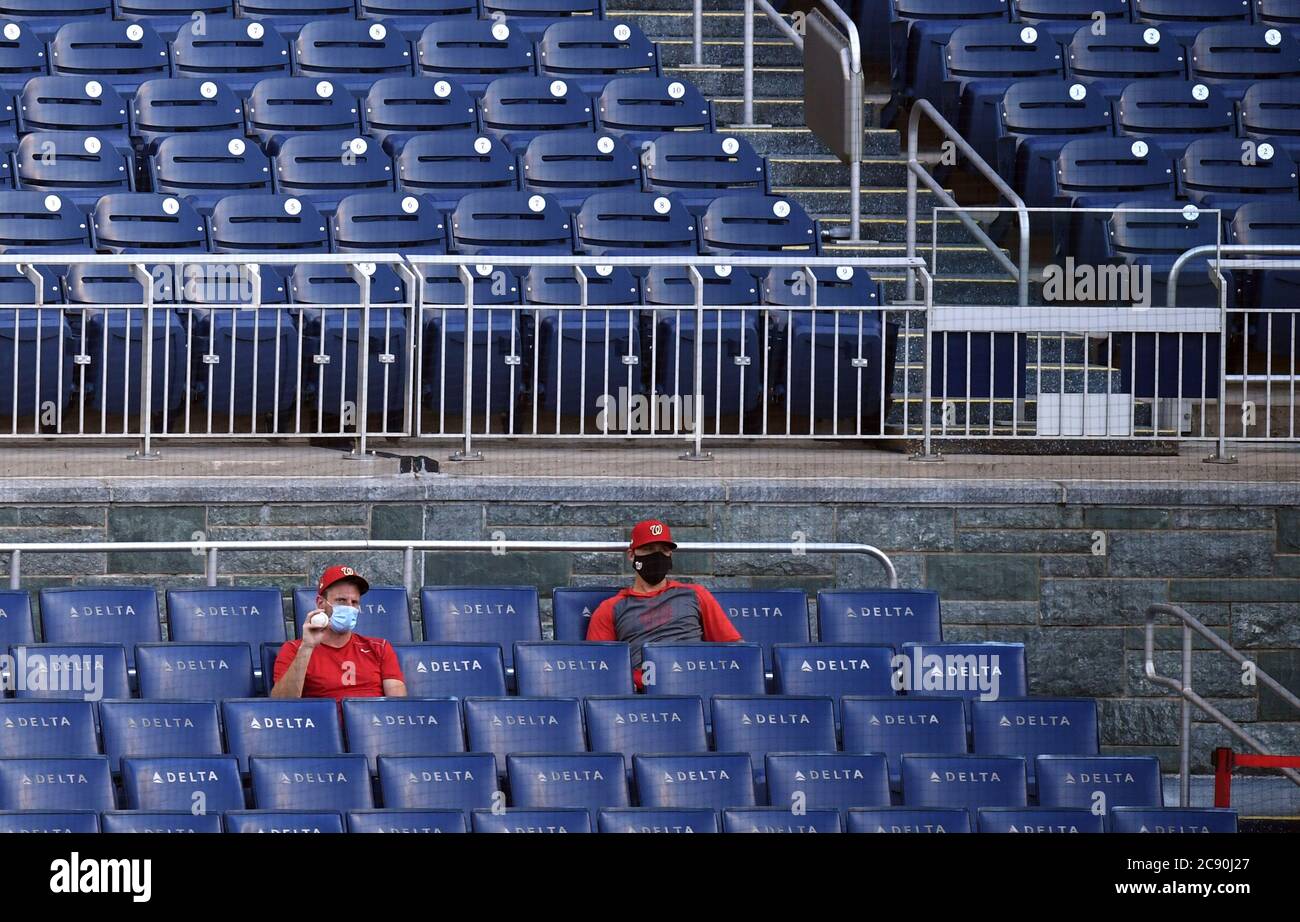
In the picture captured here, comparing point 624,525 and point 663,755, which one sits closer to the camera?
point 663,755

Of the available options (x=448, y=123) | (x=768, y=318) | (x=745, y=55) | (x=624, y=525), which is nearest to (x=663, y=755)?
(x=624, y=525)

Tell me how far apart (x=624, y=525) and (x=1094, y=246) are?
285 centimetres

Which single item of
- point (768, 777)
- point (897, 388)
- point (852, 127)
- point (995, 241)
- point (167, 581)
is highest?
point (852, 127)

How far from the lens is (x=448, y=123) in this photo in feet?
41.2

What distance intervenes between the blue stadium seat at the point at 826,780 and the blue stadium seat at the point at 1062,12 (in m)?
7.76

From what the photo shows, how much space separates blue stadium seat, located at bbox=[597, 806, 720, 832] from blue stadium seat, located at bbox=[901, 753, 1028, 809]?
3.14 feet

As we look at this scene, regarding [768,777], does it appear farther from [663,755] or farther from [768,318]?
[768,318]

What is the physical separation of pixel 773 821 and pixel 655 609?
6.04 feet

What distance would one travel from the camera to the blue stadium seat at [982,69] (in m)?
13.0

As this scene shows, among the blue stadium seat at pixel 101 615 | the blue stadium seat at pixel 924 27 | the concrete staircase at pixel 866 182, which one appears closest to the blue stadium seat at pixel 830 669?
the concrete staircase at pixel 866 182

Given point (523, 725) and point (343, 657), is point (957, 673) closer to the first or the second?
point (523, 725)

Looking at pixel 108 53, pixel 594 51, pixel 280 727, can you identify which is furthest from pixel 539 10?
pixel 280 727

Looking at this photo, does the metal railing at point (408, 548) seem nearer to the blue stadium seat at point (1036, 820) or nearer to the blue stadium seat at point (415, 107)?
the blue stadium seat at point (1036, 820)

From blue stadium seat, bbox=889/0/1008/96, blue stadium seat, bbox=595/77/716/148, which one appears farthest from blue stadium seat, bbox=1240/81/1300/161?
blue stadium seat, bbox=595/77/716/148
